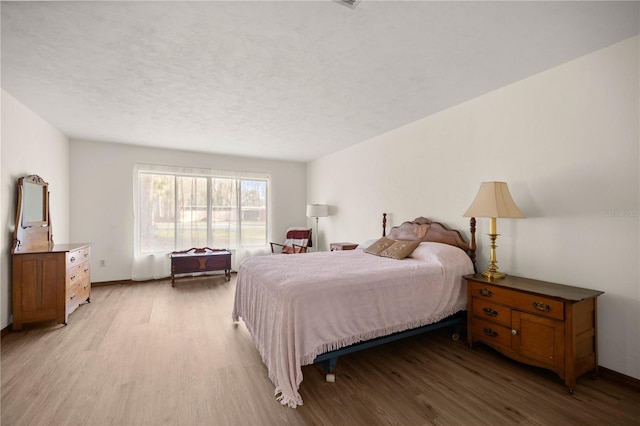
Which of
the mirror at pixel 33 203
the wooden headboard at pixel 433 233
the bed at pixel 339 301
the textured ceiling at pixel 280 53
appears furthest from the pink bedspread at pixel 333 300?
the mirror at pixel 33 203

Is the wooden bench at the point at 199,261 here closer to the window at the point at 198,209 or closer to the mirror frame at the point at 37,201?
the window at the point at 198,209

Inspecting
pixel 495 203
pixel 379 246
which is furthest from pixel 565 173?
pixel 379 246

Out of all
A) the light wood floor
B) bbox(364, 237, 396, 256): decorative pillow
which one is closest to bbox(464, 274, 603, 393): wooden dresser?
the light wood floor

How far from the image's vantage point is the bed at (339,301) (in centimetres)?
204

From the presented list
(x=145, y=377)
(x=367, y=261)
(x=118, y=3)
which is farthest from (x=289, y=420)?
(x=118, y=3)

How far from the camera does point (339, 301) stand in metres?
2.22

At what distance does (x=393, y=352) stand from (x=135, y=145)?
214 inches

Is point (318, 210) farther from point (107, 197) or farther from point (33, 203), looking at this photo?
point (33, 203)

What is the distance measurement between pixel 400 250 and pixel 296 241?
10.1ft

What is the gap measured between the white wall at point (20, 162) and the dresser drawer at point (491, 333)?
15.6 ft

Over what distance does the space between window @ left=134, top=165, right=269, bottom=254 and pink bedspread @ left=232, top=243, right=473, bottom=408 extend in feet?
10.1

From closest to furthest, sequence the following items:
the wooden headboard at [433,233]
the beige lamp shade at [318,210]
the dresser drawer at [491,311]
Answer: the dresser drawer at [491,311] → the wooden headboard at [433,233] → the beige lamp shade at [318,210]

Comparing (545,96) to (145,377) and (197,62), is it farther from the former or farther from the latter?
(145,377)

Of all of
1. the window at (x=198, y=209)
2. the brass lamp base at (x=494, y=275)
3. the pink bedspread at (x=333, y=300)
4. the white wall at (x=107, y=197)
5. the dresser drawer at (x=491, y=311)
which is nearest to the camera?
the pink bedspread at (x=333, y=300)
